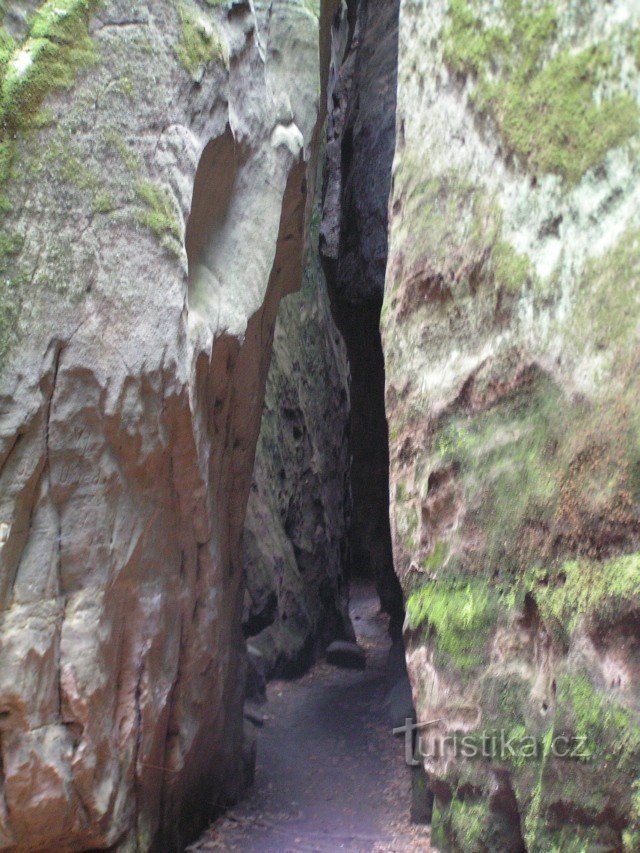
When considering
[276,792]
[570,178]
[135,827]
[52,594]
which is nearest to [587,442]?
[570,178]

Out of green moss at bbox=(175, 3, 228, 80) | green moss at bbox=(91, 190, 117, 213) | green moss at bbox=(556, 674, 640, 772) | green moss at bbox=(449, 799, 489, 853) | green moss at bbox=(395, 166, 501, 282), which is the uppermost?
green moss at bbox=(175, 3, 228, 80)

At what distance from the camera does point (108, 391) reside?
4.54 meters

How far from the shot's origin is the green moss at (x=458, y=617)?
3619 mm

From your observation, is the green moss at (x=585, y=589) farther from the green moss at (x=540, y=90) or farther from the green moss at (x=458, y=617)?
the green moss at (x=540, y=90)

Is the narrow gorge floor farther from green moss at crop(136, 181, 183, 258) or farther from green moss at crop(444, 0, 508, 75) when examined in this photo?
green moss at crop(444, 0, 508, 75)

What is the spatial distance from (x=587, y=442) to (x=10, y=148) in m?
3.38

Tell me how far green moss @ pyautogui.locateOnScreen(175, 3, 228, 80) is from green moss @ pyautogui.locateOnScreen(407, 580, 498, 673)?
3.49 meters

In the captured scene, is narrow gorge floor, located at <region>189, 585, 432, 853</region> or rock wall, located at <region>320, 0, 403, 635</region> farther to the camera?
rock wall, located at <region>320, 0, 403, 635</region>

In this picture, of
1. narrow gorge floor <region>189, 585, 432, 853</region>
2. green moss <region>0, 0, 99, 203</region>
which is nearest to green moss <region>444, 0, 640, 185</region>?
green moss <region>0, 0, 99, 203</region>

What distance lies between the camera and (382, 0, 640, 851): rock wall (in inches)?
118

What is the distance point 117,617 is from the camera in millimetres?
4785

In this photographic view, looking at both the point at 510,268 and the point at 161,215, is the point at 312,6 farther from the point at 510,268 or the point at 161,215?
the point at 510,268

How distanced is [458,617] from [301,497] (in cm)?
893

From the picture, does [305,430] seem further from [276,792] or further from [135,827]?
[135,827]
